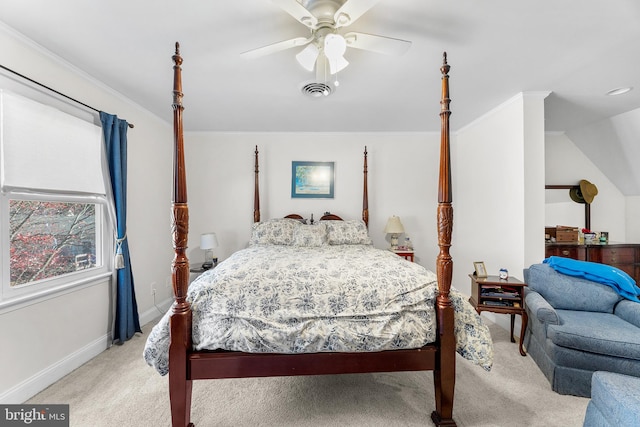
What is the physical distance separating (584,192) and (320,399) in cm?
438

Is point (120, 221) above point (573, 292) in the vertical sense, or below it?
above

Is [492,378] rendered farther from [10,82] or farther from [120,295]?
[10,82]

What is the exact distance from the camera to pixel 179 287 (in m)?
1.38

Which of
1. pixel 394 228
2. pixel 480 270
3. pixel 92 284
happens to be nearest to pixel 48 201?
pixel 92 284

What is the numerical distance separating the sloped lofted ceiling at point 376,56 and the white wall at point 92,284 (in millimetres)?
125

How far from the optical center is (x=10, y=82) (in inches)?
65.5

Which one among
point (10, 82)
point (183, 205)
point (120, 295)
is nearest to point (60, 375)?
point (120, 295)

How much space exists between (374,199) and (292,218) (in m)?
1.24

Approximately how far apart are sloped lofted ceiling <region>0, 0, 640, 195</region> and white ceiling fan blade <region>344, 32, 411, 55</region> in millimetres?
187

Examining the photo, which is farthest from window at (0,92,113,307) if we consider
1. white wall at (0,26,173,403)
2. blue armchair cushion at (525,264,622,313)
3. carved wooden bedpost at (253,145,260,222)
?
blue armchair cushion at (525,264,622,313)

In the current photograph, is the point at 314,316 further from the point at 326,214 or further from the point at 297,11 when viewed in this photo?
the point at 326,214

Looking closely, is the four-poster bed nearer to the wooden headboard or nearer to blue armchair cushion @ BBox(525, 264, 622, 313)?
blue armchair cushion @ BBox(525, 264, 622, 313)

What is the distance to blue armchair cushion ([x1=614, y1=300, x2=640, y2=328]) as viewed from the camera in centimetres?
186

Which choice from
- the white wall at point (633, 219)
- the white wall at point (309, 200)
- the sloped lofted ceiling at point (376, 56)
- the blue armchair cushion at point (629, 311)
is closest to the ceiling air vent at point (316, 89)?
the sloped lofted ceiling at point (376, 56)
